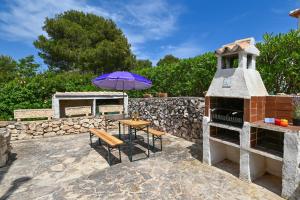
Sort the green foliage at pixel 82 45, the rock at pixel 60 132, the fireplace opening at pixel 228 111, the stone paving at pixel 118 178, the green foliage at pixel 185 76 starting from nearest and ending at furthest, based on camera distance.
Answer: the stone paving at pixel 118 178 → the fireplace opening at pixel 228 111 → the green foliage at pixel 185 76 → the rock at pixel 60 132 → the green foliage at pixel 82 45

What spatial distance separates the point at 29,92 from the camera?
981 centimetres

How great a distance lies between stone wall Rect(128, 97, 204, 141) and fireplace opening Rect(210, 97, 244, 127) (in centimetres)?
168

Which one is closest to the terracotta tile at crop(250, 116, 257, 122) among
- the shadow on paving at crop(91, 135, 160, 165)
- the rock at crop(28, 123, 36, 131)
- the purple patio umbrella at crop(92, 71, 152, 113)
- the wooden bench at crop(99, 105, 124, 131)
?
the shadow on paving at crop(91, 135, 160, 165)

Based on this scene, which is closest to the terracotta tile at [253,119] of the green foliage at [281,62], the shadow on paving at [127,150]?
the green foliage at [281,62]

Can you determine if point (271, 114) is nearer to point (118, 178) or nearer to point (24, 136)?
point (118, 178)

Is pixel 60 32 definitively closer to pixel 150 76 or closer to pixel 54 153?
pixel 150 76

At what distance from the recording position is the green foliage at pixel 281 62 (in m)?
5.11

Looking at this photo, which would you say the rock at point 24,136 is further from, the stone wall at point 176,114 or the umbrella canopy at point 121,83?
the stone wall at point 176,114

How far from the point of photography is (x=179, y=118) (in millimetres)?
7953

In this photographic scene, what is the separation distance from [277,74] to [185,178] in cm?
437

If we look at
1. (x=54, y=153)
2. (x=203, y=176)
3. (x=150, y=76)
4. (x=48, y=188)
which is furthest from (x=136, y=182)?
(x=150, y=76)

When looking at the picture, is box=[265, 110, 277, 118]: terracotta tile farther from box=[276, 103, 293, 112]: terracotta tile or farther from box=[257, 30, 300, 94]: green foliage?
box=[257, 30, 300, 94]: green foliage

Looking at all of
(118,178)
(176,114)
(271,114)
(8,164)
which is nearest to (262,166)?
(271,114)

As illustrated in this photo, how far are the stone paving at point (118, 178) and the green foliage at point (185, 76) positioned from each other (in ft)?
10.3
